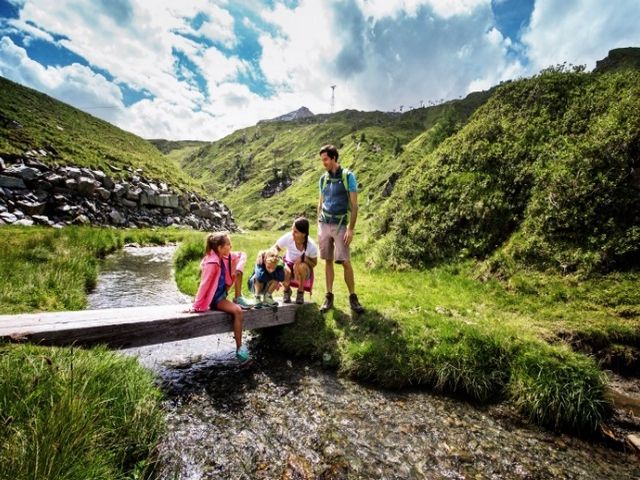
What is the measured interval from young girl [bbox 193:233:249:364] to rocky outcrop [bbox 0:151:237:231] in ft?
70.2

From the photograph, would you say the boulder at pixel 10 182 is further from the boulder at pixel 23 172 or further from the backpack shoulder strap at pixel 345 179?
the backpack shoulder strap at pixel 345 179

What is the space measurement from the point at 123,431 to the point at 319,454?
9.17ft

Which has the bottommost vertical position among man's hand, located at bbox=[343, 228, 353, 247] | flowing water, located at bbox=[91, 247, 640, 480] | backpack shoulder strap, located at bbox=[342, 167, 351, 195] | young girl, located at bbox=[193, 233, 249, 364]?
flowing water, located at bbox=[91, 247, 640, 480]

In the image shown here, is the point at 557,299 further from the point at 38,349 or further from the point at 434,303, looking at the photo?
the point at 38,349

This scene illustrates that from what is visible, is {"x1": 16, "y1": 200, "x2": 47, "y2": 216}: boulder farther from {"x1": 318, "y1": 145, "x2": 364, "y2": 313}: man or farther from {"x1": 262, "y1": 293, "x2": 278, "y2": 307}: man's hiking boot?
{"x1": 318, "y1": 145, "x2": 364, "y2": 313}: man

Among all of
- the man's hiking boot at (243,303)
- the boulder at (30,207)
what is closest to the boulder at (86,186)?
the boulder at (30,207)

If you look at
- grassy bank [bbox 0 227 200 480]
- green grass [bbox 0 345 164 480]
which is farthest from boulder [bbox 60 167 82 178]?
green grass [bbox 0 345 164 480]

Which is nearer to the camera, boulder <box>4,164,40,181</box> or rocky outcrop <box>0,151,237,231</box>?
rocky outcrop <box>0,151,237,231</box>

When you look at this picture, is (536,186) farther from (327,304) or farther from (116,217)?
(116,217)

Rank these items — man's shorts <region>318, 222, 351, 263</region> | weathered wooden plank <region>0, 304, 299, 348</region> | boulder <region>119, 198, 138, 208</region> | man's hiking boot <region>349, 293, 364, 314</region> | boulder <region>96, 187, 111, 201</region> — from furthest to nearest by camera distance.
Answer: boulder <region>119, 198, 138, 208</region> < boulder <region>96, 187, 111, 201</region> < man's hiking boot <region>349, 293, 364, 314</region> < man's shorts <region>318, 222, 351, 263</region> < weathered wooden plank <region>0, 304, 299, 348</region>

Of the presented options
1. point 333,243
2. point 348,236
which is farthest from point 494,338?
point 333,243

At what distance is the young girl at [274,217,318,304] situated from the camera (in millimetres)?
8875

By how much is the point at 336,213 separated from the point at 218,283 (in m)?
3.46

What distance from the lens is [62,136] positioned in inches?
1398
